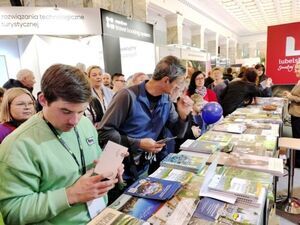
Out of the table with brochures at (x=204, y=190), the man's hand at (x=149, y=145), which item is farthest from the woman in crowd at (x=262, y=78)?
the man's hand at (x=149, y=145)

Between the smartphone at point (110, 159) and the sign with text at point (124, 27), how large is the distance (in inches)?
152

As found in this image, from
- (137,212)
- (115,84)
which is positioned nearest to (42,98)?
(137,212)

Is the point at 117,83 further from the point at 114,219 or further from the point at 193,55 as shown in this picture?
the point at 193,55

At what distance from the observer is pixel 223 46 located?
1506cm

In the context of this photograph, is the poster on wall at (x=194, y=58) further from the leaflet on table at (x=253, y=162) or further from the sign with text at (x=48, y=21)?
the leaflet on table at (x=253, y=162)

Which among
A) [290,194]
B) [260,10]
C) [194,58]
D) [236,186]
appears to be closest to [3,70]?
[236,186]

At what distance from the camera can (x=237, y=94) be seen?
153 inches

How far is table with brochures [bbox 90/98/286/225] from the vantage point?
1.04m

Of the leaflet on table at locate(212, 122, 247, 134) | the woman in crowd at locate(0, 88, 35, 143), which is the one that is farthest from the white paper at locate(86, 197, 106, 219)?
the leaflet on table at locate(212, 122, 247, 134)

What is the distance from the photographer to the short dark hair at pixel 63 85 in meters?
0.89

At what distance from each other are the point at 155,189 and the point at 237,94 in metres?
3.04

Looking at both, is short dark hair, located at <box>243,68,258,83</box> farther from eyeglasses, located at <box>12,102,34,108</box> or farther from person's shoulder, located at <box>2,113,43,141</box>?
person's shoulder, located at <box>2,113,43,141</box>

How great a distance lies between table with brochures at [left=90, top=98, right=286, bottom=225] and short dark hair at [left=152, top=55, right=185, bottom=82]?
1.76ft

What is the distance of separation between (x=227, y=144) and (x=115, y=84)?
259 centimetres
